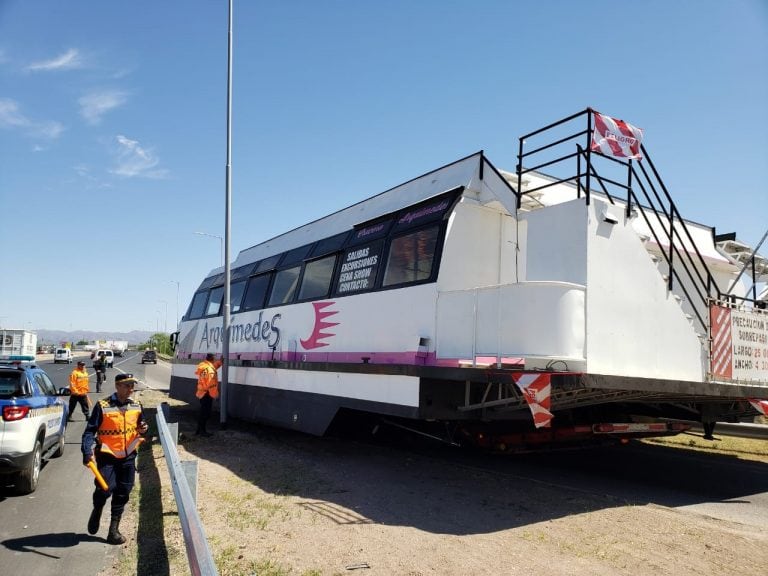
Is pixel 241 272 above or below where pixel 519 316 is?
above

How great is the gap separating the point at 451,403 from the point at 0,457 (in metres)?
5.19

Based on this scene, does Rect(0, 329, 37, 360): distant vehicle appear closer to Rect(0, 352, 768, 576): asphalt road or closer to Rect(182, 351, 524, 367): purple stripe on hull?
Rect(0, 352, 768, 576): asphalt road

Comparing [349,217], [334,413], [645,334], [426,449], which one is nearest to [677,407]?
[645,334]

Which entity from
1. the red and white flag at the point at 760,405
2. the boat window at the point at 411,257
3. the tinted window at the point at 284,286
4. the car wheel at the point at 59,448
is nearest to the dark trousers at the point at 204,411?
the tinted window at the point at 284,286

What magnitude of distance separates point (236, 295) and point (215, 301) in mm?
1354

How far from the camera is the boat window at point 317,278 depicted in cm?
952

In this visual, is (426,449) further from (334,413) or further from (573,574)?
(573,574)

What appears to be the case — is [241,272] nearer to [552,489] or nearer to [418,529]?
[552,489]

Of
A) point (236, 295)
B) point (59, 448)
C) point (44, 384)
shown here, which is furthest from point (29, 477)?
point (236, 295)

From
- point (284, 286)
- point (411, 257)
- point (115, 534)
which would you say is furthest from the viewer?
point (284, 286)

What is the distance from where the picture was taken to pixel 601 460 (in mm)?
9523

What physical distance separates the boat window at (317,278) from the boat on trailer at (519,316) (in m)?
0.04

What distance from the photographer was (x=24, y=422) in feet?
23.4

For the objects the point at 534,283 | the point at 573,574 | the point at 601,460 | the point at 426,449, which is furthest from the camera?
the point at 426,449
